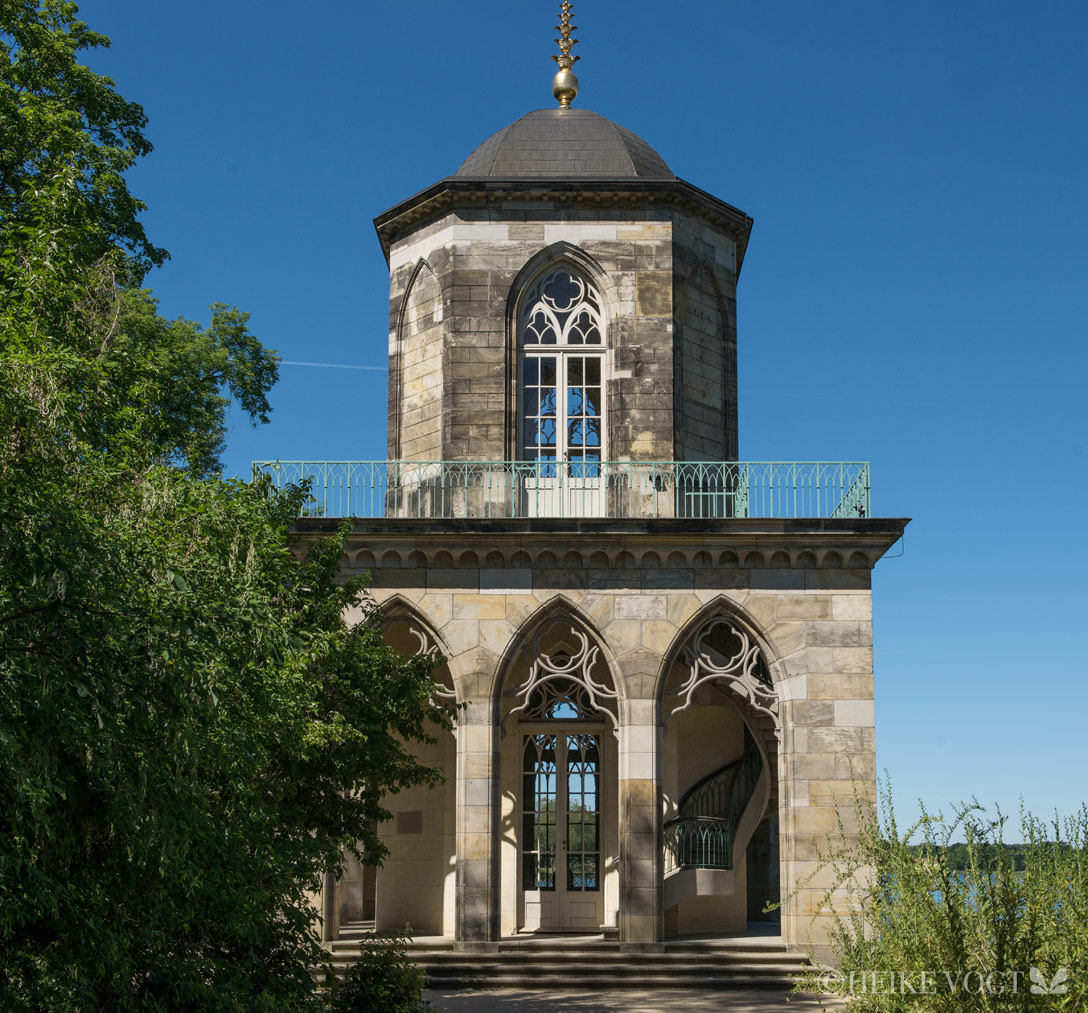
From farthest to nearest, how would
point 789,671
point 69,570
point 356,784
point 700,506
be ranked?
point 700,506, point 789,671, point 356,784, point 69,570

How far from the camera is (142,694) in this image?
6477mm

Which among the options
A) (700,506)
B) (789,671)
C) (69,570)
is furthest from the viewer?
(700,506)

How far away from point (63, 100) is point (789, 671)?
1141cm

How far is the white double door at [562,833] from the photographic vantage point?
1881 cm

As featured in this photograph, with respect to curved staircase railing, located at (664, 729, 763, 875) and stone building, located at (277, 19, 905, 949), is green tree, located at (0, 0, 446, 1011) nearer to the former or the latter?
stone building, located at (277, 19, 905, 949)

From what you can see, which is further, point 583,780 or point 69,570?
point 583,780

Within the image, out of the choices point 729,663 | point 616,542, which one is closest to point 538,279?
point 616,542

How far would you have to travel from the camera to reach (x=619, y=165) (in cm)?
2044

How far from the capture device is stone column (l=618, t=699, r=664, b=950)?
54.6 feet

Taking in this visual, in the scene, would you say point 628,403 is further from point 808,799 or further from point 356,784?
point 356,784

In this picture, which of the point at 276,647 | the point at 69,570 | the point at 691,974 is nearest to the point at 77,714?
the point at 69,570

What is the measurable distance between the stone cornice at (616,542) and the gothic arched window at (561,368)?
2.19 metres

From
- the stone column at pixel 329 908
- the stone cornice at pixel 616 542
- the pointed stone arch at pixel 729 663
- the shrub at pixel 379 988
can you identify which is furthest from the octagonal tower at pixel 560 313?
the shrub at pixel 379 988

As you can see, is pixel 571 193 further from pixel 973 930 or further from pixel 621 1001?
pixel 973 930
